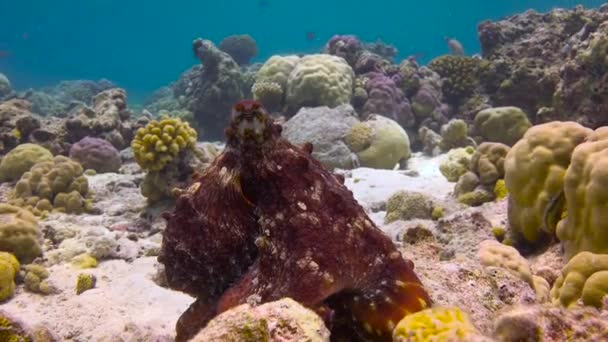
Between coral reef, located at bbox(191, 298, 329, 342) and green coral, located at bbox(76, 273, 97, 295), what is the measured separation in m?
4.03

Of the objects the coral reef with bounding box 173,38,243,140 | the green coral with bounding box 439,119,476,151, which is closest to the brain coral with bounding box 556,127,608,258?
the green coral with bounding box 439,119,476,151

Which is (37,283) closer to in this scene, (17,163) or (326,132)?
(17,163)

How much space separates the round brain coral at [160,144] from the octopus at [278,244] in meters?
5.22

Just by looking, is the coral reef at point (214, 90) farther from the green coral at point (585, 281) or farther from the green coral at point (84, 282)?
the green coral at point (585, 281)

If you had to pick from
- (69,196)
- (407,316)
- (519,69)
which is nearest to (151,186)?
(69,196)

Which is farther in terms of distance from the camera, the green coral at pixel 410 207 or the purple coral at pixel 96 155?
the purple coral at pixel 96 155

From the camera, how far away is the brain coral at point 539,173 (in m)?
3.78

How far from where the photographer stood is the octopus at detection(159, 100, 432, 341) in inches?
77.9

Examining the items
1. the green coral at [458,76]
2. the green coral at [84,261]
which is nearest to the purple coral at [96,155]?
the green coral at [84,261]

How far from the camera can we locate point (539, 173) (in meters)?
3.88

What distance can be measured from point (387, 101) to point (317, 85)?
101 inches

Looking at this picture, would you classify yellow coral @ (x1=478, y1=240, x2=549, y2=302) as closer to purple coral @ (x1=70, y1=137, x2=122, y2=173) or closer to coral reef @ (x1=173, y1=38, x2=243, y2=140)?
purple coral @ (x1=70, y1=137, x2=122, y2=173)

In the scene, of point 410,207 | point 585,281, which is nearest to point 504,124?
point 410,207

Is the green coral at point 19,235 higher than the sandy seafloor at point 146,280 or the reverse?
higher
